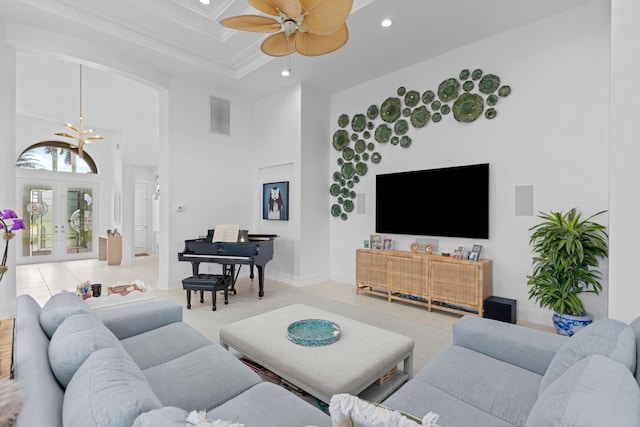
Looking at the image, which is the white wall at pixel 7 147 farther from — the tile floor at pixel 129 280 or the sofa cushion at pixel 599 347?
the sofa cushion at pixel 599 347

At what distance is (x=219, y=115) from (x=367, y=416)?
583 cm

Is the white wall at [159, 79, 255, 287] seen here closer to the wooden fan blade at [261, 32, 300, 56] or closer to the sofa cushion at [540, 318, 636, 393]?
the wooden fan blade at [261, 32, 300, 56]

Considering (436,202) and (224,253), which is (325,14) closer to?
(436,202)

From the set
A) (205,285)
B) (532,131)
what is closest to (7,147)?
(205,285)

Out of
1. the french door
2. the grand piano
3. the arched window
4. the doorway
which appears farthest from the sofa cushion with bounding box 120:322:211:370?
the doorway

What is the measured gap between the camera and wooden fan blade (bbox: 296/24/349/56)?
2527 mm

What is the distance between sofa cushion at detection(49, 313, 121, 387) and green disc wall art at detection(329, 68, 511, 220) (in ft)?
14.4

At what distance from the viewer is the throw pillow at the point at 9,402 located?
0.75 m

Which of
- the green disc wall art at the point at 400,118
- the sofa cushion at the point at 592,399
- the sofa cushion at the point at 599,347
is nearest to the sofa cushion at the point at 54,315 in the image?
the sofa cushion at the point at 592,399

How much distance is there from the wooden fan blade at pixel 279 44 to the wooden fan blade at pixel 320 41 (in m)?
0.06

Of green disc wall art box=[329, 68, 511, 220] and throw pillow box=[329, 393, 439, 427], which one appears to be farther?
green disc wall art box=[329, 68, 511, 220]

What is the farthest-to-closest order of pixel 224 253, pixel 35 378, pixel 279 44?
pixel 224 253, pixel 279 44, pixel 35 378

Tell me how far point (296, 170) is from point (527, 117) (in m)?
3.38

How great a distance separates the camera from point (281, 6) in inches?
82.9
